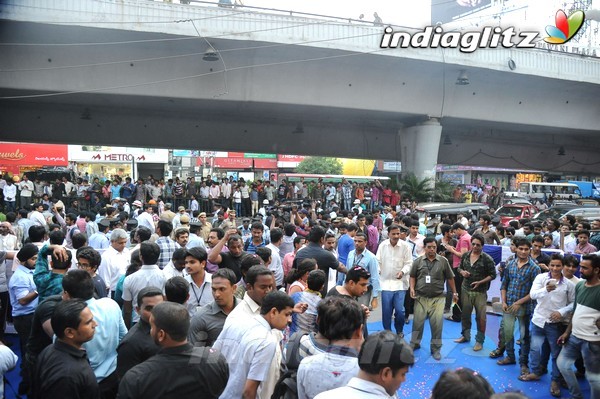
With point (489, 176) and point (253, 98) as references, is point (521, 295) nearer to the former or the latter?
point (253, 98)

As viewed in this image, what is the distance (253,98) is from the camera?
738 inches

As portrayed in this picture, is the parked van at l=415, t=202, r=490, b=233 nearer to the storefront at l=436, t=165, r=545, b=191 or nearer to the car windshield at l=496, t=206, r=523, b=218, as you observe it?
the car windshield at l=496, t=206, r=523, b=218

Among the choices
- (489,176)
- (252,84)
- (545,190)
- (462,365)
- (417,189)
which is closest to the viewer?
(462,365)

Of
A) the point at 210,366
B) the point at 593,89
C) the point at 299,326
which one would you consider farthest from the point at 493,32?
the point at 210,366

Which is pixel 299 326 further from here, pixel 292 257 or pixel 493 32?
pixel 493 32

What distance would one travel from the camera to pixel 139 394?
2682mm

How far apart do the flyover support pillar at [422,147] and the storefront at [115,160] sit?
23487 mm

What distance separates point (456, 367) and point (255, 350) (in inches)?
137

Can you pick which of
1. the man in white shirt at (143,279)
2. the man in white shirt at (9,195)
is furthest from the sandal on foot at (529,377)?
the man in white shirt at (9,195)

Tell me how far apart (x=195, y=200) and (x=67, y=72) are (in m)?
6.73

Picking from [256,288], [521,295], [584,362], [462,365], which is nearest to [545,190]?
[521,295]

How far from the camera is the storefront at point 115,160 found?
40.7 metres

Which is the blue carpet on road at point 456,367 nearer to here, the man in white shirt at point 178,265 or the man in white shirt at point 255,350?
the man in white shirt at point 178,265

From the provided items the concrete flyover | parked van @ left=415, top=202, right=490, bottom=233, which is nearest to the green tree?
the concrete flyover
